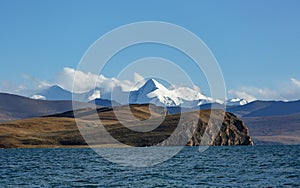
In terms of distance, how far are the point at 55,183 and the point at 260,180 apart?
24.1 metres

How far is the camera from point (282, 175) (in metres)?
71.4

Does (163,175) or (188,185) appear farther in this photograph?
(163,175)

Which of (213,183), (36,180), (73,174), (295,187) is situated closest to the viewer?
(295,187)

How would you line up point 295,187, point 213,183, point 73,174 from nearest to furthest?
point 295,187 → point 213,183 → point 73,174

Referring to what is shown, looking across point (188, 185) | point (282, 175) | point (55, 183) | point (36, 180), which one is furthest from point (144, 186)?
point (282, 175)

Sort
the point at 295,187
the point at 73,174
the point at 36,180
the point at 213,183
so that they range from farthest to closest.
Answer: the point at 73,174, the point at 36,180, the point at 213,183, the point at 295,187

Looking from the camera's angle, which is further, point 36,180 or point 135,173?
point 135,173

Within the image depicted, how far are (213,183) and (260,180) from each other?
6.42 meters

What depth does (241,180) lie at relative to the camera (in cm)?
6456

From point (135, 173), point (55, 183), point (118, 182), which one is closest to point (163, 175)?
point (135, 173)

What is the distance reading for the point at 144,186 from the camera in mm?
59531

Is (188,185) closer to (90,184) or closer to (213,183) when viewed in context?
(213,183)

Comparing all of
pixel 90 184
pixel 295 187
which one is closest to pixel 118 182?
pixel 90 184

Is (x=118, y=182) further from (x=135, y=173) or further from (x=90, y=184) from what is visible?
(x=135, y=173)
